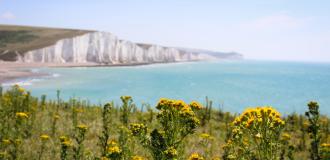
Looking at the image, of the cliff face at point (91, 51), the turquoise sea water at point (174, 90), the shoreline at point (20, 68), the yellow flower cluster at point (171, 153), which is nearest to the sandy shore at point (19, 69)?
the shoreline at point (20, 68)

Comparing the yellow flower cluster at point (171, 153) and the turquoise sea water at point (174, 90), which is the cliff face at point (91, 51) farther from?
the yellow flower cluster at point (171, 153)

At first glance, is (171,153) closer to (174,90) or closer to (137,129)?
(137,129)

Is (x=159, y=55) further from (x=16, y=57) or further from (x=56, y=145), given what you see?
(x=56, y=145)

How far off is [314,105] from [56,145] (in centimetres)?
630

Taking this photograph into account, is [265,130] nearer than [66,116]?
Yes

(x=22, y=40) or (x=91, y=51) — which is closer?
(x=91, y=51)

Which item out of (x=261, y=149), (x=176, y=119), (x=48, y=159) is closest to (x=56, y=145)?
(x=48, y=159)

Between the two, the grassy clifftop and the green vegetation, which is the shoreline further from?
the green vegetation

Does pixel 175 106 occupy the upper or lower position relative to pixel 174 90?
upper

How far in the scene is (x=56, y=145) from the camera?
8078 millimetres

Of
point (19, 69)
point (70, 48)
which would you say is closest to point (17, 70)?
point (19, 69)

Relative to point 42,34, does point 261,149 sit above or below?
→ below

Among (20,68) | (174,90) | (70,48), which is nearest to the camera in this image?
(174,90)

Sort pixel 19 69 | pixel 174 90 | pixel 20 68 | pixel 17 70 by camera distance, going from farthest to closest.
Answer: pixel 20 68 < pixel 19 69 < pixel 17 70 < pixel 174 90
